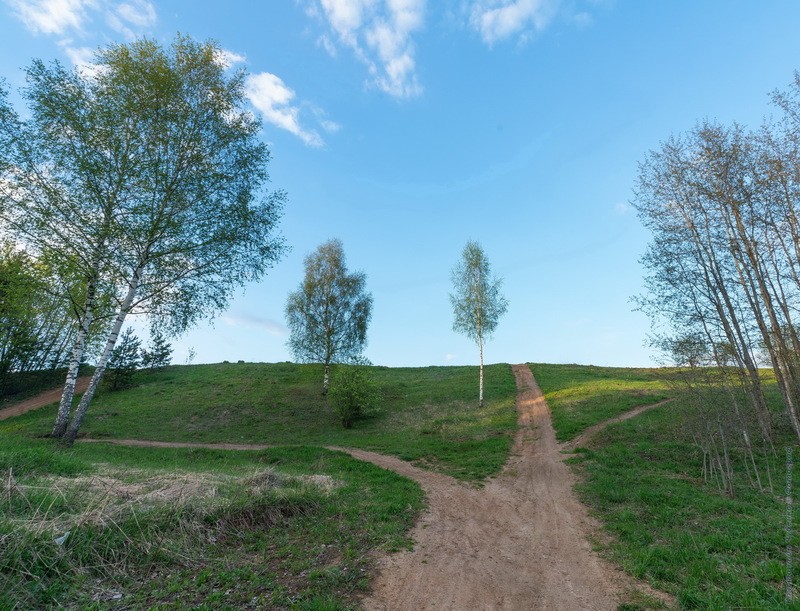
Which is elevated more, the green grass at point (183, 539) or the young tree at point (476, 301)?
the young tree at point (476, 301)

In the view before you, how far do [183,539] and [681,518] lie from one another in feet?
35.0

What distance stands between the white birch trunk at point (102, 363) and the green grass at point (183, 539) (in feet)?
21.9

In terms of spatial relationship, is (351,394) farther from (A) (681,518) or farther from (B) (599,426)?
(A) (681,518)

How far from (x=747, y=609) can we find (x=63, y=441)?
21.9 m

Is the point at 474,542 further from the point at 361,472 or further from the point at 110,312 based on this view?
the point at 110,312

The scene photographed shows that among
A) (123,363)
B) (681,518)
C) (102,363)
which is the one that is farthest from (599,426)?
(123,363)

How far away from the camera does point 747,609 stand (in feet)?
16.8

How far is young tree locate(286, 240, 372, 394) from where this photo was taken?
3225cm

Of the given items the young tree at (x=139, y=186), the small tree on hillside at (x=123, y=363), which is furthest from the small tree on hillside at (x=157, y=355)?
the young tree at (x=139, y=186)

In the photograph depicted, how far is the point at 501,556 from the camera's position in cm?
735

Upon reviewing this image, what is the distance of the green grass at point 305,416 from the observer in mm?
18938

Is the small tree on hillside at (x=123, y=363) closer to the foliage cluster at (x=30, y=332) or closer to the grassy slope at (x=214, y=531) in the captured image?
the foliage cluster at (x=30, y=332)

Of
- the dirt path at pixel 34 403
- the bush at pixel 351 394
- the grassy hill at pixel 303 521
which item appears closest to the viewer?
the grassy hill at pixel 303 521

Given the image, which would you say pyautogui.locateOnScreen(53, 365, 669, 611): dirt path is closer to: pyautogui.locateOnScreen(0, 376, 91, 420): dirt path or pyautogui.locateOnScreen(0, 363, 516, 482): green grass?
pyautogui.locateOnScreen(0, 363, 516, 482): green grass
